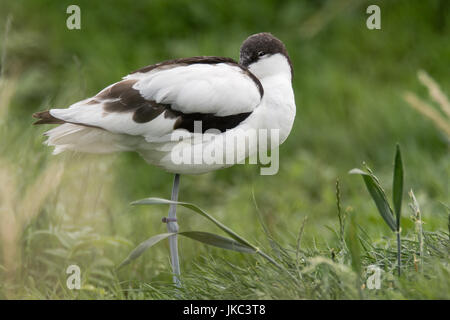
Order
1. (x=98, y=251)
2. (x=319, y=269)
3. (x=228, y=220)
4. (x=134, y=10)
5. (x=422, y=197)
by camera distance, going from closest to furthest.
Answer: (x=319, y=269)
(x=98, y=251)
(x=422, y=197)
(x=228, y=220)
(x=134, y=10)

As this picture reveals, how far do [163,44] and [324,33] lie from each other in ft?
5.44

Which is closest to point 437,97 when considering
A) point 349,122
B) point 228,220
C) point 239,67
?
point 239,67

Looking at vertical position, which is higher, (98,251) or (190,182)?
(190,182)

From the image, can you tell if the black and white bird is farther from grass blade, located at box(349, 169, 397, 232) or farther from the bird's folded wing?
grass blade, located at box(349, 169, 397, 232)

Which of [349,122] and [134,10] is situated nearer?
[349,122]

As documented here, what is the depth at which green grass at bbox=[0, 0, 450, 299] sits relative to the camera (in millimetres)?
3102

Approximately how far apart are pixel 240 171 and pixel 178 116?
3.50 metres

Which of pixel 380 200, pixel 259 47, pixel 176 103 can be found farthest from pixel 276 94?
pixel 380 200

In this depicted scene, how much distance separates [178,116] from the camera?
3.18 m

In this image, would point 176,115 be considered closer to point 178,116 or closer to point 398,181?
point 178,116

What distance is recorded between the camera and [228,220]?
556 centimetres

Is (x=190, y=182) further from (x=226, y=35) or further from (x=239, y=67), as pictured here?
(x=239, y=67)

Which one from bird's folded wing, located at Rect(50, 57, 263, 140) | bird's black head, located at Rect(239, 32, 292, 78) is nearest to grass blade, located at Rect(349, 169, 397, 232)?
bird's folded wing, located at Rect(50, 57, 263, 140)

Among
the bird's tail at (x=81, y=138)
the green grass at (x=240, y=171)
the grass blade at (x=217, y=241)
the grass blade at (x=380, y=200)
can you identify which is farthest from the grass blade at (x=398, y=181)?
the bird's tail at (x=81, y=138)
